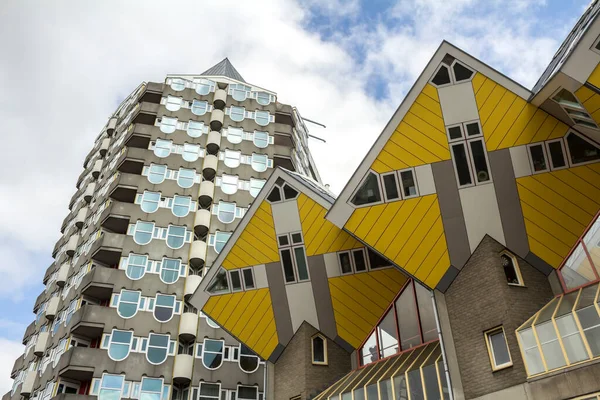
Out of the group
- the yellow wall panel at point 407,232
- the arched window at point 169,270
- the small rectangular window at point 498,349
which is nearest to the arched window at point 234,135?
the arched window at point 169,270

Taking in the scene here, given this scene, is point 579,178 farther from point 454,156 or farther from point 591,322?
point 591,322

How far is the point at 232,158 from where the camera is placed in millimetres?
45688

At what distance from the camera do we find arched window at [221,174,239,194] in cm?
4350

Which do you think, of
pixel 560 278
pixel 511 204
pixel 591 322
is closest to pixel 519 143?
pixel 511 204

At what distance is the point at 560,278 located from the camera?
19.7 m

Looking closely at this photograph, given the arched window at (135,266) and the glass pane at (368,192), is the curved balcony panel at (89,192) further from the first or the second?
the glass pane at (368,192)

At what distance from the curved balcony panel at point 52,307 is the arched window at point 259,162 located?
63.3ft

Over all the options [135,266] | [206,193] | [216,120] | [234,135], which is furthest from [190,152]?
[135,266]

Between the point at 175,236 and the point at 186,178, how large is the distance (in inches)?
228

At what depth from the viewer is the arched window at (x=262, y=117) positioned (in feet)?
161

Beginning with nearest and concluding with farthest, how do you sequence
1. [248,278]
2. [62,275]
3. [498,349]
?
[498,349], [248,278], [62,275]

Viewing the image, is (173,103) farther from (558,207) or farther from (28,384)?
(558,207)

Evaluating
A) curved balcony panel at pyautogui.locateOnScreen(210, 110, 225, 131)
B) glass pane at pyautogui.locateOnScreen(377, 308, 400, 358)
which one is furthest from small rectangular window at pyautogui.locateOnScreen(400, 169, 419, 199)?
curved balcony panel at pyautogui.locateOnScreen(210, 110, 225, 131)

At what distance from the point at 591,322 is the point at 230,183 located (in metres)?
32.2
